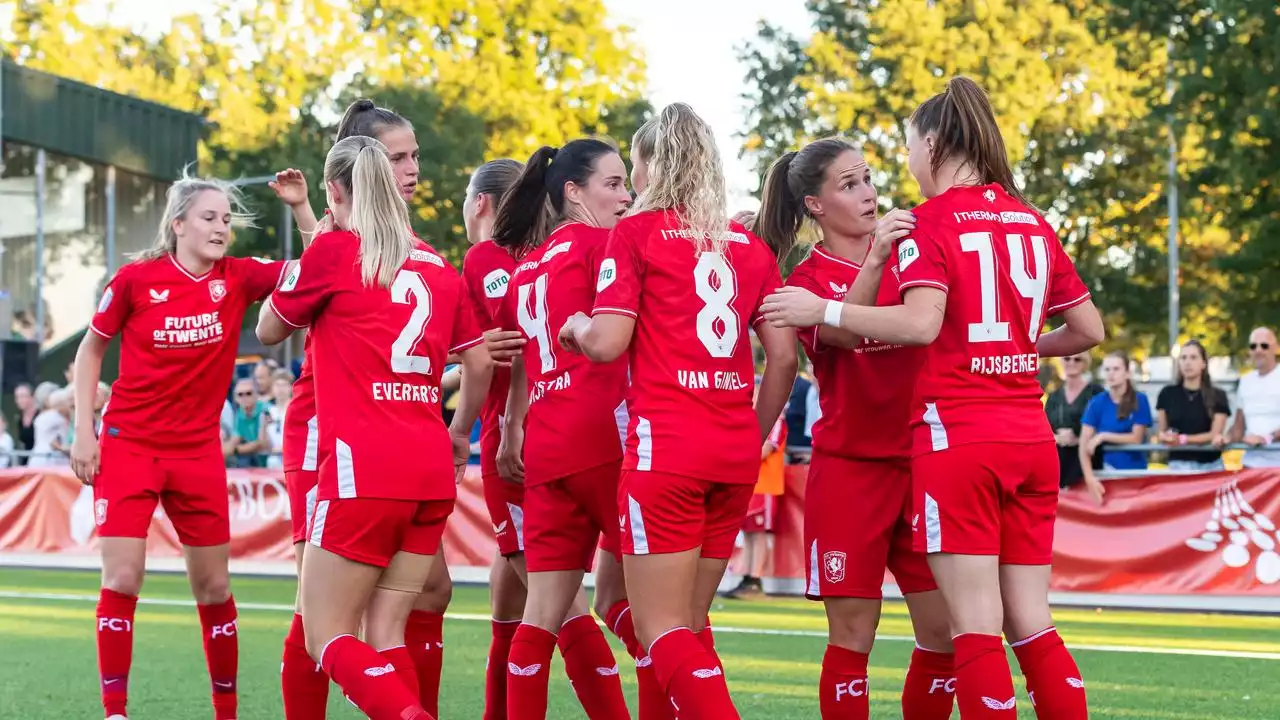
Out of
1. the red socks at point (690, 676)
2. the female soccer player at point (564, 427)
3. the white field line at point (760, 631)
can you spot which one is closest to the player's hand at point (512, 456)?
the female soccer player at point (564, 427)

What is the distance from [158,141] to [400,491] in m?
35.0

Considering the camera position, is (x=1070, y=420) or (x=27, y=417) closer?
(x=1070, y=420)

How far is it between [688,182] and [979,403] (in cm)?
121

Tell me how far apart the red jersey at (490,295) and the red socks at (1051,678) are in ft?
7.89

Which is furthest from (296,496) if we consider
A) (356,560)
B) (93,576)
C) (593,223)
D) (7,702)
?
(93,576)

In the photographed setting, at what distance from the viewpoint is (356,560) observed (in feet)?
18.9

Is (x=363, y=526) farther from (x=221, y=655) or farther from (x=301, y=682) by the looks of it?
(x=221, y=655)

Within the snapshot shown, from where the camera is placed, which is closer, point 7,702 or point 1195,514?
point 7,702

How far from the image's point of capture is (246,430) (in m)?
19.1

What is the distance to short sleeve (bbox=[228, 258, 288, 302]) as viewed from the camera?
25.1ft

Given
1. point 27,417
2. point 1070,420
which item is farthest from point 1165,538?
point 27,417

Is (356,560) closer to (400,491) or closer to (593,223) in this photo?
(400,491)

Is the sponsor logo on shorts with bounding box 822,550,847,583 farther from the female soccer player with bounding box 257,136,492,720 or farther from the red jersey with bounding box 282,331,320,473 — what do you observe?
the red jersey with bounding box 282,331,320,473

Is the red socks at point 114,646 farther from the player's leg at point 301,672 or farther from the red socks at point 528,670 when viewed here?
the red socks at point 528,670
